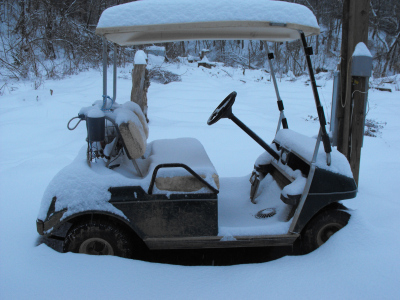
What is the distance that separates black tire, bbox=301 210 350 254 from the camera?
8.26 ft

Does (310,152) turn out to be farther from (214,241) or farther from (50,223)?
(50,223)

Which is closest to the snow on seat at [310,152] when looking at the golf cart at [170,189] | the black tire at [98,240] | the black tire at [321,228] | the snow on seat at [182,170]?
the golf cart at [170,189]

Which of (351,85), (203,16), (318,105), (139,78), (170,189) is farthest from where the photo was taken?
(139,78)

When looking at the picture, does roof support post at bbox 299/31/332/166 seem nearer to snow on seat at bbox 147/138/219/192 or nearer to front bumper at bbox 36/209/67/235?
snow on seat at bbox 147/138/219/192

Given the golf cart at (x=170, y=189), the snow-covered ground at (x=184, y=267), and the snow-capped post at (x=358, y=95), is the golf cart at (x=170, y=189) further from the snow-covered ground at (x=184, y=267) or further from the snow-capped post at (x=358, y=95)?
the snow-capped post at (x=358, y=95)

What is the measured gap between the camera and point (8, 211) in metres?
3.15

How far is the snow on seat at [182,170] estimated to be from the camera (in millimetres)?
2326

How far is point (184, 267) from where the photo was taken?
7.49 feet

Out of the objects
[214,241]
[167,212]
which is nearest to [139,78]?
[167,212]

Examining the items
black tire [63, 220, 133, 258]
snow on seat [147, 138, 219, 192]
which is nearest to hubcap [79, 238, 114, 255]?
black tire [63, 220, 133, 258]

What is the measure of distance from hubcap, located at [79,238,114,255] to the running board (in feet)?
0.88

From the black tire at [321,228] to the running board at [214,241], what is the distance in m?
0.18

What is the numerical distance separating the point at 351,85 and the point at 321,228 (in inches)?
71.7

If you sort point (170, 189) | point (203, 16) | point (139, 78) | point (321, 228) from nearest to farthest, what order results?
point (203, 16) < point (170, 189) < point (321, 228) < point (139, 78)
